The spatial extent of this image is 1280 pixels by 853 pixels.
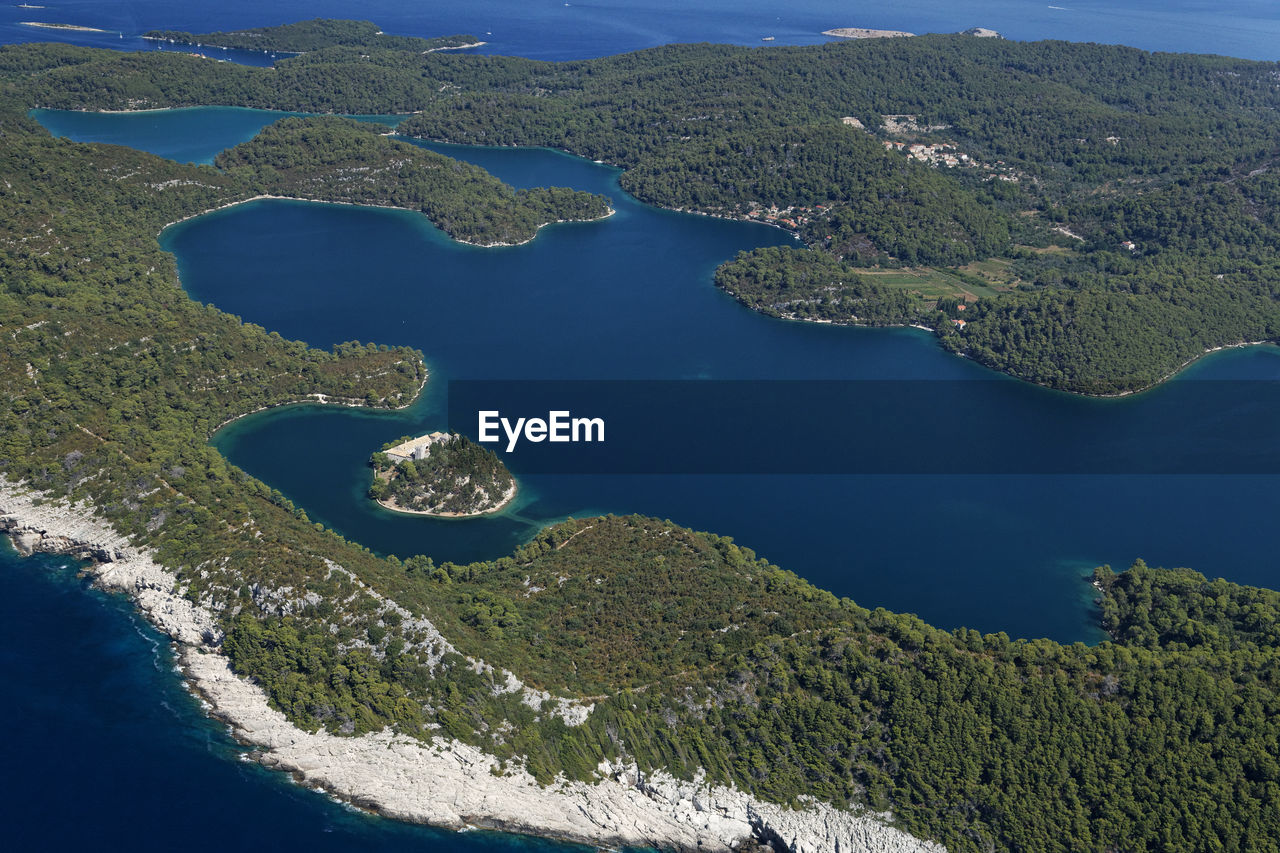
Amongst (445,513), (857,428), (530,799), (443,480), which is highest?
(857,428)

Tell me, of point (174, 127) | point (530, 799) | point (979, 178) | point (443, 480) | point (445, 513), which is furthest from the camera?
point (174, 127)

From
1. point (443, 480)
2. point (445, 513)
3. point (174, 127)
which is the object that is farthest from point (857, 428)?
point (174, 127)

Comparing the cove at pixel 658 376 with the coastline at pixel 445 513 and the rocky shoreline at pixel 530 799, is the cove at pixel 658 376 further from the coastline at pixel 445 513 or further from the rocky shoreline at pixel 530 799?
the rocky shoreline at pixel 530 799

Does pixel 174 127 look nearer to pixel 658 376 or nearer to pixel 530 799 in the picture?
pixel 658 376

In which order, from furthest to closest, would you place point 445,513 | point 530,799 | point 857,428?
point 857,428 < point 445,513 < point 530,799

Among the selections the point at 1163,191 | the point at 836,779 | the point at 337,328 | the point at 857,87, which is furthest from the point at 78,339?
the point at 857,87

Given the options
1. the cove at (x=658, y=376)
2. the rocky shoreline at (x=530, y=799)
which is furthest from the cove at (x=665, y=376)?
the rocky shoreline at (x=530, y=799)

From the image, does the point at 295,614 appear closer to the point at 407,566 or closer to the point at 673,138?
the point at 407,566
